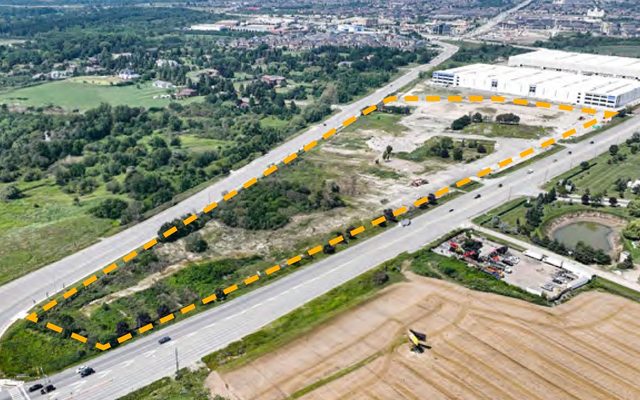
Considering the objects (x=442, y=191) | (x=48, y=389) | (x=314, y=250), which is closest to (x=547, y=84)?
(x=442, y=191)

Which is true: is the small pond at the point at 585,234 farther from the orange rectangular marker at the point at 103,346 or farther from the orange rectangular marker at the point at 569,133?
the orange rectangular marker at the point at 103,346

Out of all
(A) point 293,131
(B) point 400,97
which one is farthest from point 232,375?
(B) point 400,97

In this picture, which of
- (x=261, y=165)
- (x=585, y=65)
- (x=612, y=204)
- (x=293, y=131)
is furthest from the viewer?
(x=585, y=65)

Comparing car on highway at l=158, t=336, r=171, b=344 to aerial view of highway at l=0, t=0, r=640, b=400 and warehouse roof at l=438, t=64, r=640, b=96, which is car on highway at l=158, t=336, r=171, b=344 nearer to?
aerial view of highway at l=0, t=0, r=640, b=400

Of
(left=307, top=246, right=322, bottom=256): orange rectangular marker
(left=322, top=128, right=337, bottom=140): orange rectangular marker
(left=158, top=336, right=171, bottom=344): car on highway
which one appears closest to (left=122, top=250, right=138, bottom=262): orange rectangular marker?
(left=158, top=336, right=171, bottom=344): car on highway

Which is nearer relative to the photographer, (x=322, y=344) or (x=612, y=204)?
(x=322, y=344)

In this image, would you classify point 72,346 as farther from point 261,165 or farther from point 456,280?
point 261,165

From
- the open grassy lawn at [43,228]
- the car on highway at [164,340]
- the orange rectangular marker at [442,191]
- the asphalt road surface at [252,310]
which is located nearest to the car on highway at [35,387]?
the asphalt road surface at [252,310]
